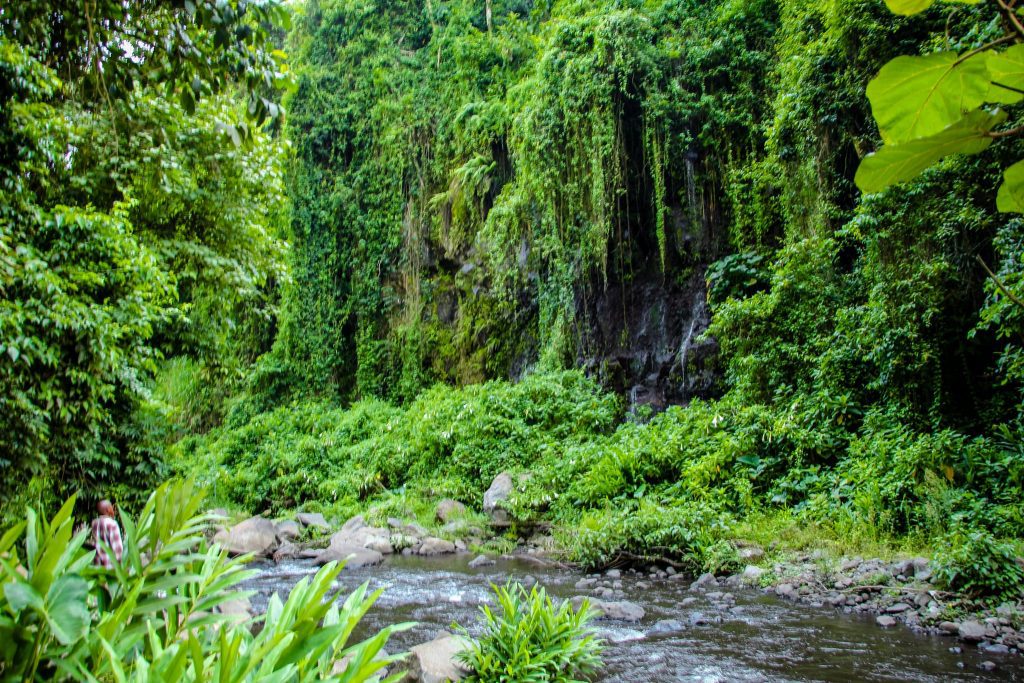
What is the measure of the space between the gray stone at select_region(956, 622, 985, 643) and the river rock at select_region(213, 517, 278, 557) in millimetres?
8800

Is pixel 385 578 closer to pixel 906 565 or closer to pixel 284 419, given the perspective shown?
pixel 906 565

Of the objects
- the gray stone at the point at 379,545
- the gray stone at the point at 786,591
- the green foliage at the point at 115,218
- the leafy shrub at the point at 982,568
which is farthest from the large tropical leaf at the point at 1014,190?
the gray stone at the point at 379,545

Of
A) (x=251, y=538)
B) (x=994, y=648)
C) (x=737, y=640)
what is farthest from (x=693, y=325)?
(x=251, y=538)

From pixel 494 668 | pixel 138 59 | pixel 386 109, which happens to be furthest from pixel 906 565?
pixel 386 109

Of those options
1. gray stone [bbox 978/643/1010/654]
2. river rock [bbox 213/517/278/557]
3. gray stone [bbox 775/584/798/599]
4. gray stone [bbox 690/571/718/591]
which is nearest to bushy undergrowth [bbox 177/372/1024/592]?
gray stone [bbox 690/571/718/591]

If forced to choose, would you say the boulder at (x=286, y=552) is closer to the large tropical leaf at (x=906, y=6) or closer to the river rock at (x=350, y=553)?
the river rock at (x=350, y=553)

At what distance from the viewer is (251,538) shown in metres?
9.90

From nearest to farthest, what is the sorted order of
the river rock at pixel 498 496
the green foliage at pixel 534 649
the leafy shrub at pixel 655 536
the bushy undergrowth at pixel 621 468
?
the green foliage at pixel 534 649 → the bushy undergrowth at pixel 621 468 → the leafy shrub at pixel 655 536 → the river rock at pixel 498 496

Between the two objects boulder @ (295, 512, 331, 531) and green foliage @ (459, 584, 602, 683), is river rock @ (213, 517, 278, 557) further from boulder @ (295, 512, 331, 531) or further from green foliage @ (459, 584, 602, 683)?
green foliage @ (459, 584, 602, 683)

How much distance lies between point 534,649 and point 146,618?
286 centimetres

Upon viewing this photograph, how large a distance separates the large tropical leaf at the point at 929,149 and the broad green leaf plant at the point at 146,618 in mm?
1437

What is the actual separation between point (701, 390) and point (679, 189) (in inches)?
→ 167

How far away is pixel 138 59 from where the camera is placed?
10.3 ft

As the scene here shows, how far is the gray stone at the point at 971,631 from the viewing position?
175 inches
